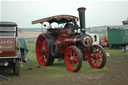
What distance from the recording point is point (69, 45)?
7785 mm

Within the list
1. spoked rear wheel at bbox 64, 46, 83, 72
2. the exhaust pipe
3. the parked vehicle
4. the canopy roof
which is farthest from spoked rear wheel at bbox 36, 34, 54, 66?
the parked vehicle

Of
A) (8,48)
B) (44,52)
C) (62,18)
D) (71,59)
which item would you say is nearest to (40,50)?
(44,52)

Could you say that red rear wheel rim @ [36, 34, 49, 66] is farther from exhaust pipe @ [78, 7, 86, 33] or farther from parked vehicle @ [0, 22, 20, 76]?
parked vehicle @ [0, 22, 20, 76]

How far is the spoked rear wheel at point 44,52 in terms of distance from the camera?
855cm

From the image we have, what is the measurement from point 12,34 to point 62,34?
103 inches

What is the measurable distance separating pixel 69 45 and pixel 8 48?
268cm

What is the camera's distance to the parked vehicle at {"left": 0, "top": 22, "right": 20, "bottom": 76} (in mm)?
5988

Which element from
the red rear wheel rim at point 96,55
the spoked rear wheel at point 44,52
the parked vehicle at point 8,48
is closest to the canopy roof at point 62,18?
the spoked rear wheel at point 44,52

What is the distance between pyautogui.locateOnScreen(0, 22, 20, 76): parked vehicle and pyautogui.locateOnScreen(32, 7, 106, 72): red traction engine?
6.75ft

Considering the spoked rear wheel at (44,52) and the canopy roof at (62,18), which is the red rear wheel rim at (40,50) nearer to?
the spoked rear wheel at (44,52)

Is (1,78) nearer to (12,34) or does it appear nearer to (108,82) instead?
(12,34)

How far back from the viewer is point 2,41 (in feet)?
20.1

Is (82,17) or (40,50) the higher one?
(82,17)

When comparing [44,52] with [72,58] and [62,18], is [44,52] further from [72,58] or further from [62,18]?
[72,58]
